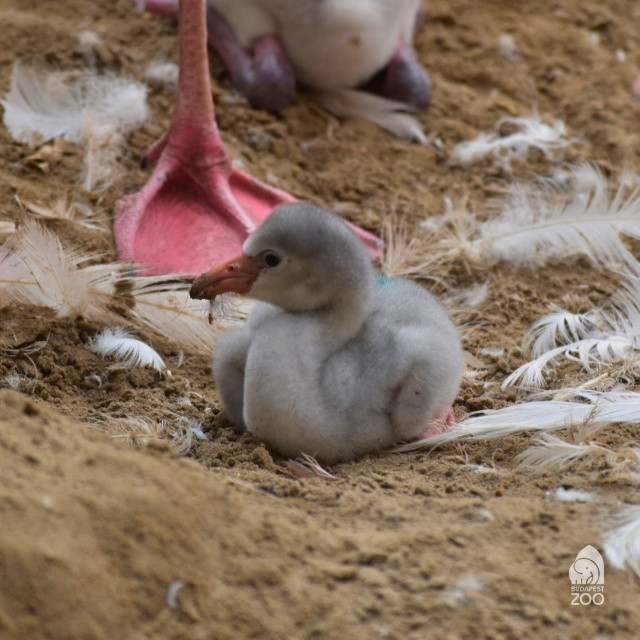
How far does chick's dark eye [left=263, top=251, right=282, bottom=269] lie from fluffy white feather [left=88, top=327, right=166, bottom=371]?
66 centimetres

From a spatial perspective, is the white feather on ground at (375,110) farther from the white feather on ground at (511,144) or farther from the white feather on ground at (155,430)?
the white feather on ground at (155,430)

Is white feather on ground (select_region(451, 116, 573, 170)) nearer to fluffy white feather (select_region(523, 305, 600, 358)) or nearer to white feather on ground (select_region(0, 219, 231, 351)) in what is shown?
fluffy white feather (select_region(523, 305, 600, 358))

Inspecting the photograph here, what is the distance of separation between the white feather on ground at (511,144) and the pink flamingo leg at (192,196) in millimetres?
909

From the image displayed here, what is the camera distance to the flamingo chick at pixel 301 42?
167 inches

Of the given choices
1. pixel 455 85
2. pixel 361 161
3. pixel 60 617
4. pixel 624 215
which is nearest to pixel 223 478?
pixel 60 617

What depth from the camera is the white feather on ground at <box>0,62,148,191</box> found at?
387 centimetres

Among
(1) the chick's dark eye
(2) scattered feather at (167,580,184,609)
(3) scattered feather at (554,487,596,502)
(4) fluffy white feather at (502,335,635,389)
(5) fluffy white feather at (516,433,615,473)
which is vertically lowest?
(4) fluffy white feather at (502,335,635,389)

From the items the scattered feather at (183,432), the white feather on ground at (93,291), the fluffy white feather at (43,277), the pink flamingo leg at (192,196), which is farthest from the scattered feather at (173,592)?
the pink flamingo leg at (192,196)

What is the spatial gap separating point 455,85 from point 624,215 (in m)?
1.54

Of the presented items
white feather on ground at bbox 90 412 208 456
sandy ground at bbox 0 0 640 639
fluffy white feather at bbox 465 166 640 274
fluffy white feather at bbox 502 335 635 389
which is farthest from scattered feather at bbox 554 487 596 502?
fluffy white feather at bbox 465 166 640 274

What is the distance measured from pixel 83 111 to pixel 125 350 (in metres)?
1.41

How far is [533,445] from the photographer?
265 cm

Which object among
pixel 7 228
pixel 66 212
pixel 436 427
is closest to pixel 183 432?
pixel 436 427

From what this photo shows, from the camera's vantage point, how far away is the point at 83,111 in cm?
409
